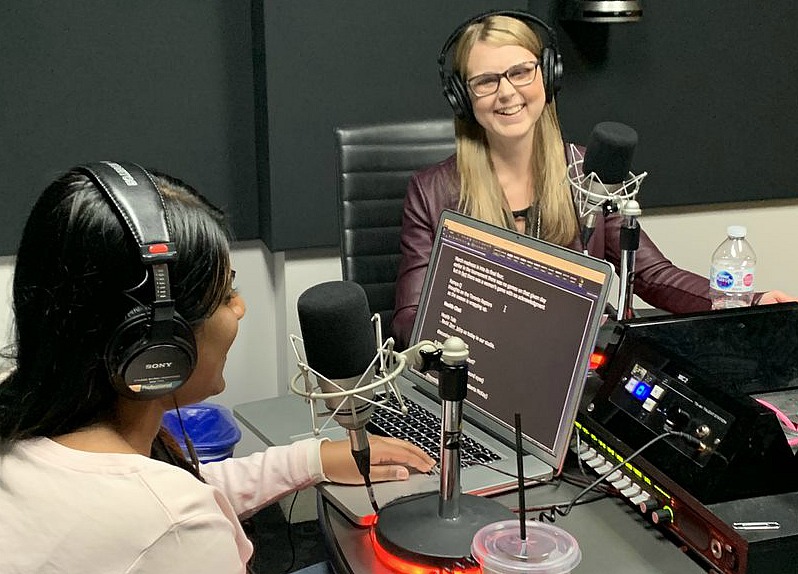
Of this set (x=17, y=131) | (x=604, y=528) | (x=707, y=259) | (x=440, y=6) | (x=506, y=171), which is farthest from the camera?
(x=707, y=259)

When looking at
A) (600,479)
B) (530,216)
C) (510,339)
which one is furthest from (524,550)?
(530,216)

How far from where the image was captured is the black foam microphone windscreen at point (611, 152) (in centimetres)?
149

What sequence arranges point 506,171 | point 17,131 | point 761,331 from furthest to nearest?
point 17,131, point 506,171, point 761,331

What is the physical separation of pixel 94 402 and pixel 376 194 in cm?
127

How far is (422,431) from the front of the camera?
1458 millimetres

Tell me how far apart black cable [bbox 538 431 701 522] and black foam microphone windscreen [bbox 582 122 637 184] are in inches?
18.3

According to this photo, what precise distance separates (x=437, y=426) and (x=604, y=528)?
13.6 inches

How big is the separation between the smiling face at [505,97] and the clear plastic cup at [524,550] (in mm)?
1159

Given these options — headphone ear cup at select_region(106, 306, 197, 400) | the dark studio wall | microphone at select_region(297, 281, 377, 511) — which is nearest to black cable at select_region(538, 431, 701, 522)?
microphone at select_region(297, 281, 377, 511)

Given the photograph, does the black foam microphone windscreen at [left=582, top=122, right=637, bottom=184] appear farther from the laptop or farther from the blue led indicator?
the blue led indicator

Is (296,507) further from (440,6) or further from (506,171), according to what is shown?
(440,6)

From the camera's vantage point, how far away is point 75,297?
942 millimetres

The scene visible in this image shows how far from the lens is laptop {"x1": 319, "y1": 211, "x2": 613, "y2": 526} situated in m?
1.29

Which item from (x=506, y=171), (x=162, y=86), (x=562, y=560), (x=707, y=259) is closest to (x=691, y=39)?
(x=707, y=259)
